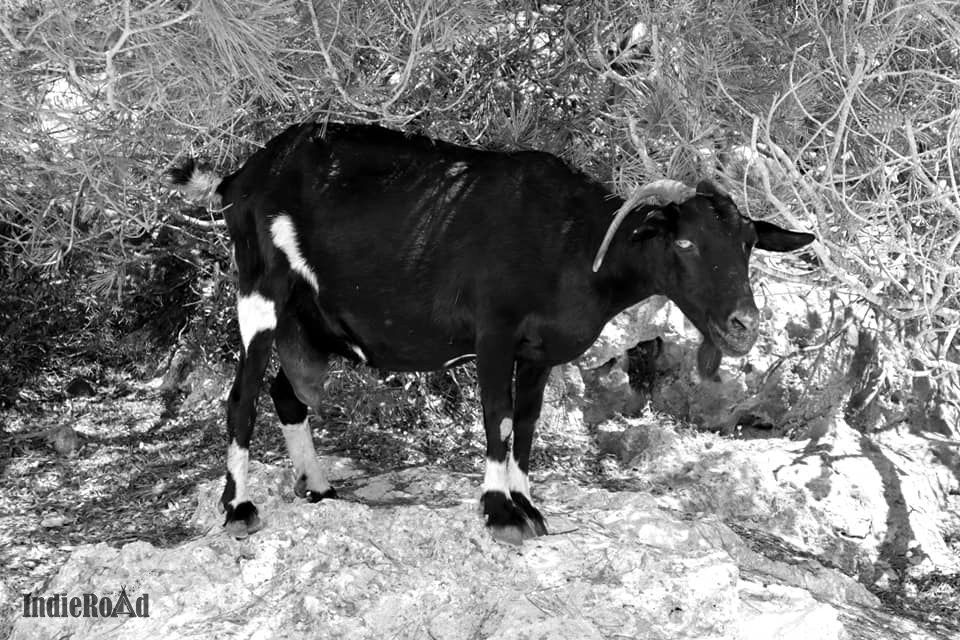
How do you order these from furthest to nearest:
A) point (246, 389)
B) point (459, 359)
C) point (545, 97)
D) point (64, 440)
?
1. point (64, 440)
2. point (545, 97)
3. point (459, 359)
4. point (246, 389)

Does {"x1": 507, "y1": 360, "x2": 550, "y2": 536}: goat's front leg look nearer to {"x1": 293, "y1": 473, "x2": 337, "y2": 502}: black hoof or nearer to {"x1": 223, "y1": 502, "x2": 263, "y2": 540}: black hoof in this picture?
{"x1": 293, "y1": 473, "x2": 337, "y2": 502}: black hoof

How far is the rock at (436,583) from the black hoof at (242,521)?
1.4 inches

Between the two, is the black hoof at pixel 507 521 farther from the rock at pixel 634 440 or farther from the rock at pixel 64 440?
the rock at pixel 64 440

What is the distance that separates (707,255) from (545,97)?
192cm

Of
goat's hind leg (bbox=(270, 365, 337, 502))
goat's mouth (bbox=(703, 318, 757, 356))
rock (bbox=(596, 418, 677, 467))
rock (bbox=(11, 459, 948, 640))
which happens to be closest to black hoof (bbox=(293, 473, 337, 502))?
goat's hind leg (bbox=(270, 365, 337, 502))

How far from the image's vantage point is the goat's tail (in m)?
4.93

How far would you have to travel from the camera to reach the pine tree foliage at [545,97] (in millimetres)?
4316

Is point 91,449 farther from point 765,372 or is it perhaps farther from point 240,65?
point 765,372

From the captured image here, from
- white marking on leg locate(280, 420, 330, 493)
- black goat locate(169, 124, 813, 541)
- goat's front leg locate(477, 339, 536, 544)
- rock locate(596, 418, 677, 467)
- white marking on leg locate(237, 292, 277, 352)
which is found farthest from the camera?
rock locate(596, 418, 677, 467)

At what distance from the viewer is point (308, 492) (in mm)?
4996

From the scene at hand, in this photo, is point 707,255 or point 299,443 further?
point 299,443

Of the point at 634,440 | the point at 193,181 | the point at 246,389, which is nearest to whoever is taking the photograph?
the point at 246,389

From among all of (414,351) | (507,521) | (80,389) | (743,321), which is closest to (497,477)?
(507,521)

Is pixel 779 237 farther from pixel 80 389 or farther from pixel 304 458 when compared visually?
pixel 80 389
